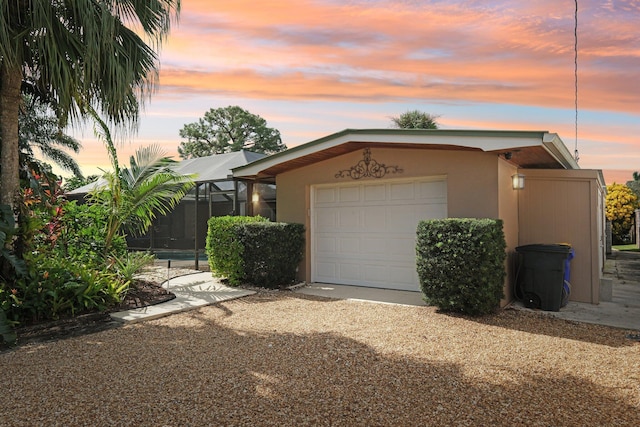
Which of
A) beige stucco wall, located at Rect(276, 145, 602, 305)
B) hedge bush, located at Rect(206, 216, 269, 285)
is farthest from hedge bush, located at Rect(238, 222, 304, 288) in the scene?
beige stucco wall, located at Rect(276, 145, 602, 305)

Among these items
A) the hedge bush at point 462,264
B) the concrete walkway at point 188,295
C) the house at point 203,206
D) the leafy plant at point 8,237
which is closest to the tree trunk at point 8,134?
the leafy plant at point 8,237

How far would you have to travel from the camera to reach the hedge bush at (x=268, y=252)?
7906 millimetres

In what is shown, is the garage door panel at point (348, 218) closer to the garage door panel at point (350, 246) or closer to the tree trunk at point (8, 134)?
the garage door panel at point (350, 246)

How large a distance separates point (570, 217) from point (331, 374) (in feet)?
18.6

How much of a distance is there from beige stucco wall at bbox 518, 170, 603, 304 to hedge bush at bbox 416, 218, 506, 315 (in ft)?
5.96

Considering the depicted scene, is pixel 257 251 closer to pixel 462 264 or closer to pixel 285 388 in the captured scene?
pixel 462 264

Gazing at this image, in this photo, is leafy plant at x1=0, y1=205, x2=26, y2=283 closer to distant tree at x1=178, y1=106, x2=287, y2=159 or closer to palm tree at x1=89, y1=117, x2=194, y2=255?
palm tree at x1=89, y1=117, x2=194, y2=255

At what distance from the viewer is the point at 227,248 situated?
834cm

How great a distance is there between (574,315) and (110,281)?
23.5ft

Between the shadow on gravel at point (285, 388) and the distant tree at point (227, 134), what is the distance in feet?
89.8

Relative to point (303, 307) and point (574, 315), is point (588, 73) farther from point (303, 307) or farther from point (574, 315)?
point (303, 307)

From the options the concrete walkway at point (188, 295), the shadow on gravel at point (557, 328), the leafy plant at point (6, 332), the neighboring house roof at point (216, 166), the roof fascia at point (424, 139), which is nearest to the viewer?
the leafy plant at point (6, 332)

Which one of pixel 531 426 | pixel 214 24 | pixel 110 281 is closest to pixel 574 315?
pixel 531 426

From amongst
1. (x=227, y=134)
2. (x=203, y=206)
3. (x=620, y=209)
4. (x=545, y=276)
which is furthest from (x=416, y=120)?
(x=545, y=276)
